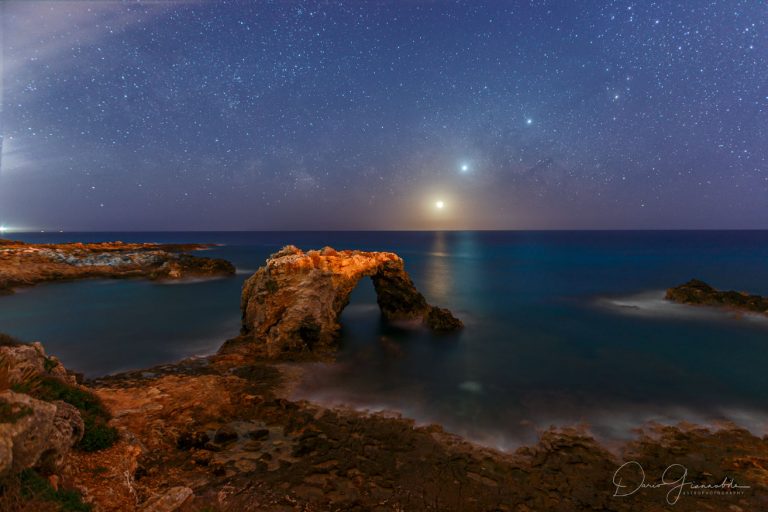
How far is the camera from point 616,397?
48.3 feet

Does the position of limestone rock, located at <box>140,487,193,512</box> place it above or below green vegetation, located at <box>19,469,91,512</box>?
below

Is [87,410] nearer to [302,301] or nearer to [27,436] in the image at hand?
[27,436]

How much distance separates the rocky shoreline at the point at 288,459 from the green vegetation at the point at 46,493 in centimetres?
2

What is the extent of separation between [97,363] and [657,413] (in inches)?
1000

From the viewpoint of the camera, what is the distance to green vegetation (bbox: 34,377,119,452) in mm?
8297

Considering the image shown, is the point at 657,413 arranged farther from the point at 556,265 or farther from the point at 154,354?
the point at 556,265

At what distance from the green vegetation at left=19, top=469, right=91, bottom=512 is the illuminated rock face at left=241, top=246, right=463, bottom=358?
12146mm

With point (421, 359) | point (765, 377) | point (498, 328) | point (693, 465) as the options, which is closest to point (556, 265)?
point (498, 328)

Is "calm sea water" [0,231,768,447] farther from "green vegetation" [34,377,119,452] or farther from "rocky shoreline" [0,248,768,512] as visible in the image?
"green vegetation" [34,377,119,452]

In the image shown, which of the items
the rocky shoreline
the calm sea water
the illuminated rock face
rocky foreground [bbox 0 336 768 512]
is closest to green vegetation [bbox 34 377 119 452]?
the rocky shoreline

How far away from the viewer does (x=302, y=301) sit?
19828 mm

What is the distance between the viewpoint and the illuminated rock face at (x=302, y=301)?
19.2 meters

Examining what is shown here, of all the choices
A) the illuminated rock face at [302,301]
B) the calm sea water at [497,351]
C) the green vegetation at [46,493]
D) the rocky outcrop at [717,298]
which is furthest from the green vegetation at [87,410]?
the rocky outcrop at [717,298]

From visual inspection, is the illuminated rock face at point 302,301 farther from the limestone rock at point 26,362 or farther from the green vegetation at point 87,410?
the limestone rock at point 26,362
